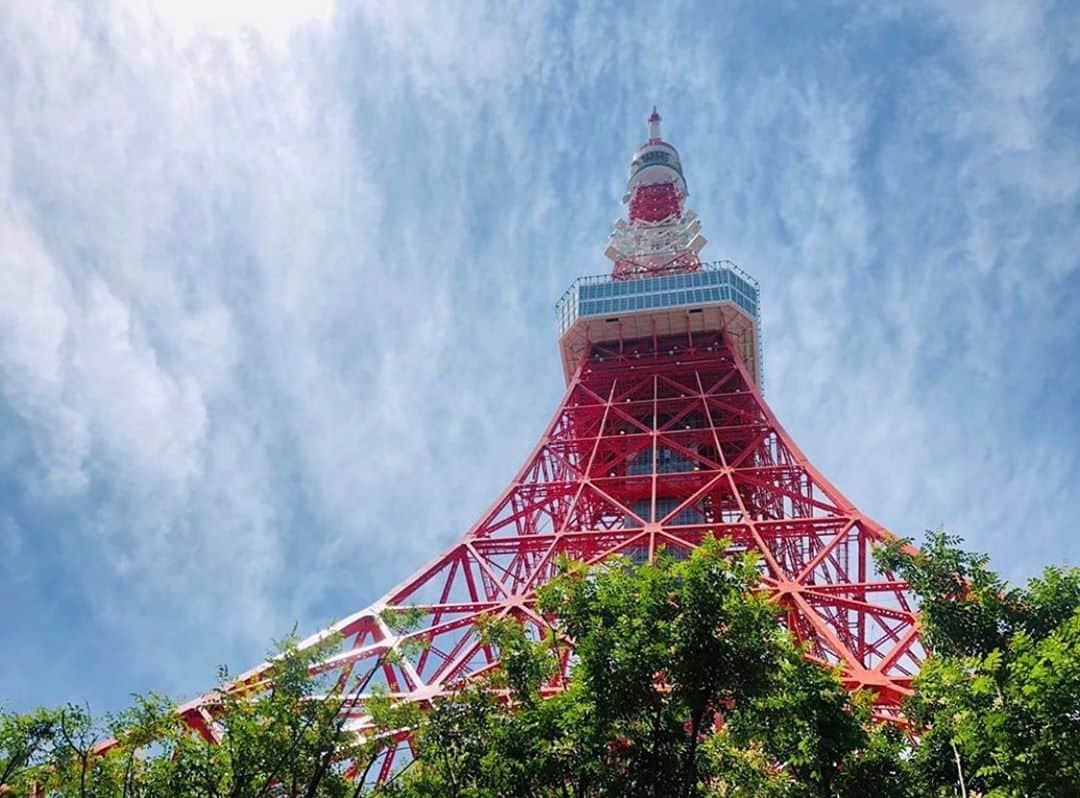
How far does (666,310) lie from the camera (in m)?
25.5

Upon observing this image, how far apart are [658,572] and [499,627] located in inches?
82.0

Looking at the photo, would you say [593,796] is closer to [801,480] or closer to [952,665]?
[952,665]

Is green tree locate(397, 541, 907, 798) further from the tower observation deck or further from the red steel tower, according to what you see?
the tower observation deck

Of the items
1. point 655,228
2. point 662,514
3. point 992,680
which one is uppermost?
point 655,228

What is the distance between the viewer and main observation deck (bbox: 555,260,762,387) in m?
25.4

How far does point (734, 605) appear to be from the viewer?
8.29 metres

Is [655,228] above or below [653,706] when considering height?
above

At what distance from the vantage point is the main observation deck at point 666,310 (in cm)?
2536

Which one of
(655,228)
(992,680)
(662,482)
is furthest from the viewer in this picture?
(655,228)

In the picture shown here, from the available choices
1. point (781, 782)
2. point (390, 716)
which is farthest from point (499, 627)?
point (781, 782)

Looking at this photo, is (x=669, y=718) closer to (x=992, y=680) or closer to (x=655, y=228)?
(x=992, y=680)

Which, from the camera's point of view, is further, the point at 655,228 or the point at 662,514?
the point at 655,228

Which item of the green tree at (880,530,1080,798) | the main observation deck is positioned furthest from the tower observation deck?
the green tree at (880,530,1080,798)

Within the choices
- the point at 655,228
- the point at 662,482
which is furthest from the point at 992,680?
Answer: the point at 655,228
